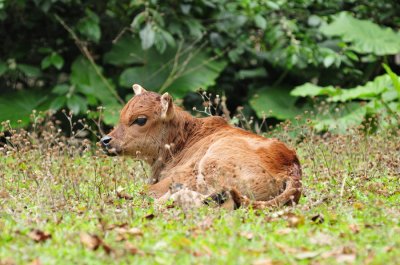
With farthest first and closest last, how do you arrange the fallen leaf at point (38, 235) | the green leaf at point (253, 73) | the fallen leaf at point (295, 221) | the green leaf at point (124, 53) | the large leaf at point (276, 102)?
the green leaf at point (253, 73) → the green leaf at point (124, 53) → the large leaf at point (276, 102) → the fallen leaf at point (295, 221) → the fallen leaf at point (38, 235)

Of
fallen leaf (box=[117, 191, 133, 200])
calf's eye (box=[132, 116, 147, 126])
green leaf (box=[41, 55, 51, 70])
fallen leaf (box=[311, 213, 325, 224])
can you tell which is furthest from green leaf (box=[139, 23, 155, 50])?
fallen leaf (box=[311, 213, 325, 224])

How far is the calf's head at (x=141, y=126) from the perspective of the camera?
8562 mm

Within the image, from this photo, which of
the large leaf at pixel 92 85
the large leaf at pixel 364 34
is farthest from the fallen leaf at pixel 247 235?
the large leaf at pixel 364 34

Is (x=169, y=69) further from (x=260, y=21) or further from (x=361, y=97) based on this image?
(x=361, y=97)

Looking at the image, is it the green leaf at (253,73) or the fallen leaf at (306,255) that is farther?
the green leaf at (253,73)

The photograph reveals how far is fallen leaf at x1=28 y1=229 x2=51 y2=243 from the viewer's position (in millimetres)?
5871

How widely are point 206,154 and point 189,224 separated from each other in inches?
64.9

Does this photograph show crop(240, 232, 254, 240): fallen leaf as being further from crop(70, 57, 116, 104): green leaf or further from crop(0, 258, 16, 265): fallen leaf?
crop(70, 57, 116, 104): green leaf

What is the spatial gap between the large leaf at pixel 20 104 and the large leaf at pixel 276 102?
354 cm

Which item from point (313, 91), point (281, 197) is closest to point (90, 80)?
point (313, 91)

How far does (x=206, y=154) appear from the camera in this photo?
8062 millimetres

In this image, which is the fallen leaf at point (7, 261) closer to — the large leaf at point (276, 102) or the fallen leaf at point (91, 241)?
the fallen leaf at point (91, 241)

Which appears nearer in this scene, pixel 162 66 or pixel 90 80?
pixel 90 80

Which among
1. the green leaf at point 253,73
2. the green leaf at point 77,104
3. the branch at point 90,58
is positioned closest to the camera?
the green leaf at point 77,104
